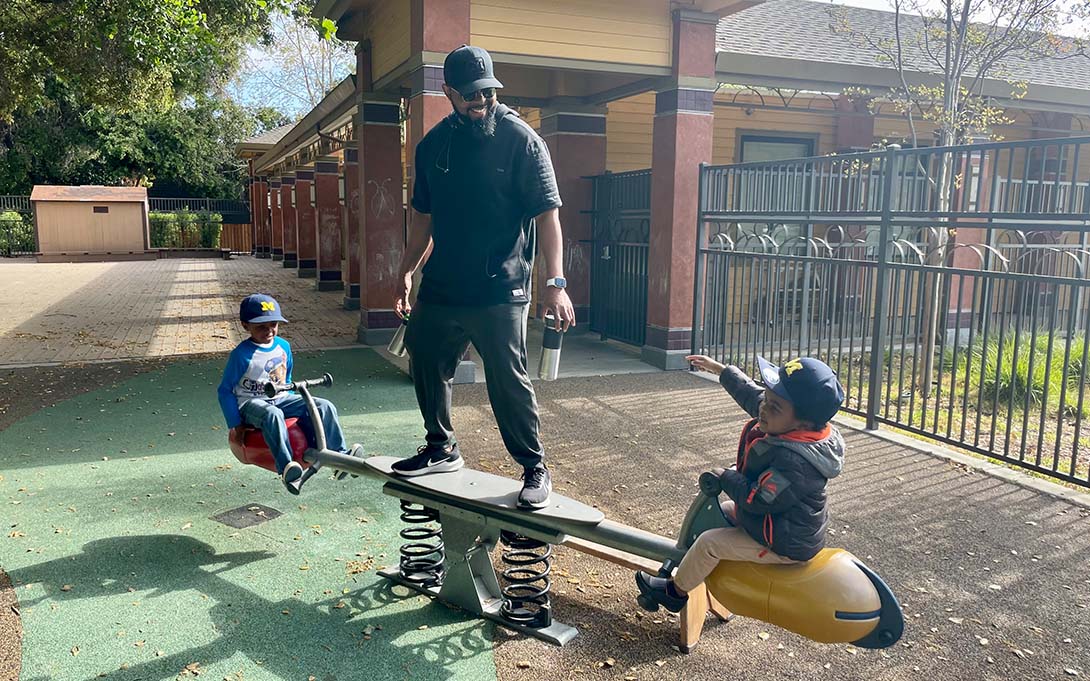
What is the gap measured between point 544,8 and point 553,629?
7086 millimetres

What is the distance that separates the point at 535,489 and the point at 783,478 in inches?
45.0

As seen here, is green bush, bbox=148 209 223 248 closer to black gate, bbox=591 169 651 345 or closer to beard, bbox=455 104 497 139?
→ black gate, bbox=591 169 651 345

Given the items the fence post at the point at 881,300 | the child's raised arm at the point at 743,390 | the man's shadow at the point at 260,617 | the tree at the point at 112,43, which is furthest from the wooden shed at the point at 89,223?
the child's raised arm at the point at 743,390

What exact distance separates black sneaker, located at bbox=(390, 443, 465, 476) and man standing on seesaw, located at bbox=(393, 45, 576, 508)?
0.44 m

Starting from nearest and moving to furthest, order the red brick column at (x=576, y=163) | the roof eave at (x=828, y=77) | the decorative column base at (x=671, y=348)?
the decorative column base at (x=671, y=348) < the roof eave at (x=828, y=77) < the red brick column at (x=576, y=163)

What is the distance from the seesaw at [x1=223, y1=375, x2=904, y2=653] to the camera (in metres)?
2.75

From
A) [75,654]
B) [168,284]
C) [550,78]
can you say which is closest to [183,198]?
[168,284]

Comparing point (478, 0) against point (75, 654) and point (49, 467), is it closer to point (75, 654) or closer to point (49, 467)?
point (49, 467)

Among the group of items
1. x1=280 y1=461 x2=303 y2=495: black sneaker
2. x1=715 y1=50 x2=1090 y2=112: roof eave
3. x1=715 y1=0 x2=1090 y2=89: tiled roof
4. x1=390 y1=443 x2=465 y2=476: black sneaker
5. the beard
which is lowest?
x1=280 y1=461 x2=303 y2=495: black sneaker

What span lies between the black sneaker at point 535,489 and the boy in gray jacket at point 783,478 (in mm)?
714

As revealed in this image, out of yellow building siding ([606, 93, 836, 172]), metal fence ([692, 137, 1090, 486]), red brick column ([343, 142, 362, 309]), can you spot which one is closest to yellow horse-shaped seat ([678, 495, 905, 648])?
metal fence ([692, 137, 1090, 486])

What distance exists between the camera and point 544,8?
29.3 feet

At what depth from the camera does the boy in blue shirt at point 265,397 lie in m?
4.15

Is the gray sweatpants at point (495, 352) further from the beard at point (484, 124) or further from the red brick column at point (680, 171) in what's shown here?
the red brick column at point (680, 171)
